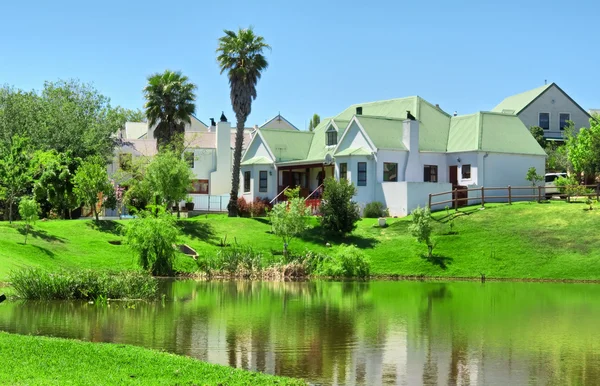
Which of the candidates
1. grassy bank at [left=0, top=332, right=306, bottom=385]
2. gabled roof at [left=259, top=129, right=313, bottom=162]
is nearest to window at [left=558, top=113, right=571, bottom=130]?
gabled roof at [left=259, top=129, right=313, bottom=162]

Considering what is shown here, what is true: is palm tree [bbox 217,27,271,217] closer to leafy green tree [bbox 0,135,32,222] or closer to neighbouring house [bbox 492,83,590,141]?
leafy green tree [bbox 0,135,32,222]

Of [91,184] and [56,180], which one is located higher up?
[56,180]

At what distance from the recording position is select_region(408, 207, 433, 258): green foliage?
174ft

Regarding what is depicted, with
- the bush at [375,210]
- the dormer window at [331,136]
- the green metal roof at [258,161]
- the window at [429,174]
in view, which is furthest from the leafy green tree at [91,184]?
the window at [429,174]

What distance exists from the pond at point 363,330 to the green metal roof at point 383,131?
27013mm

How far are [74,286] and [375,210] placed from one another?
3387cm

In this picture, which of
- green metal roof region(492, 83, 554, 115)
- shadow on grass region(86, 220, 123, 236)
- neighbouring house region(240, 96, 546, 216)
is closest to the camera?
shadow on grass region(86, 220, 123, 236)

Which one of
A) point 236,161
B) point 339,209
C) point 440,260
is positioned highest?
point 236,161

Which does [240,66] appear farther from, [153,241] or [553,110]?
[553,110]

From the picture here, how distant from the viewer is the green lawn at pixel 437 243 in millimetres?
49094

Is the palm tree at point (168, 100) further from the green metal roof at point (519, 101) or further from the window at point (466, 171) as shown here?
the green metal roof at point (519, 101)

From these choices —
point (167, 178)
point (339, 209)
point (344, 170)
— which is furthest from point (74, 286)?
point (344, 170)

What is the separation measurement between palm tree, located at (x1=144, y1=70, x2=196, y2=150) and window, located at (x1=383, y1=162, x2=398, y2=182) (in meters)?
17.5

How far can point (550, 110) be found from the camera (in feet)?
303
